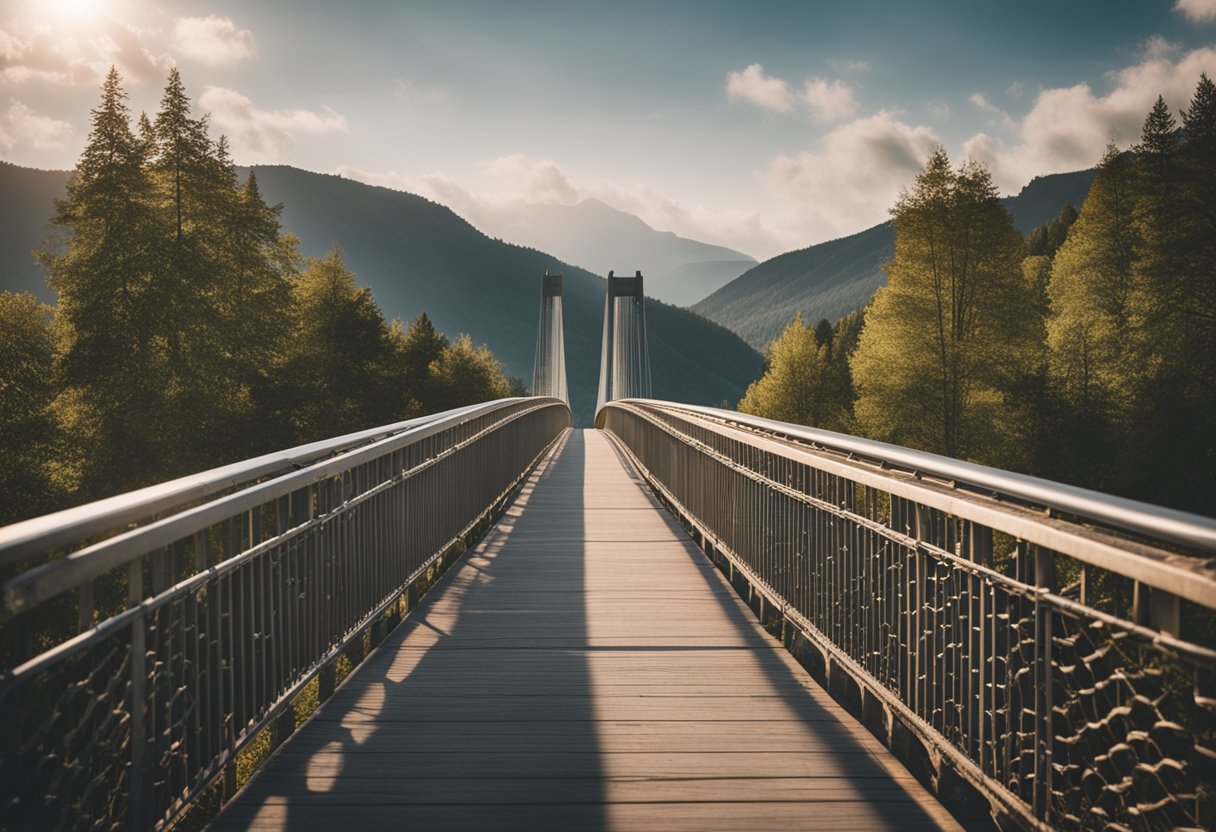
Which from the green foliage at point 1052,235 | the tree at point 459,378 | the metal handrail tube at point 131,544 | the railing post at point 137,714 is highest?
the green foliage at point 1052,235

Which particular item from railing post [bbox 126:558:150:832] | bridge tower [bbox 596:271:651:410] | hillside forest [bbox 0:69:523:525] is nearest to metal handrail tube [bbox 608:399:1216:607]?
railing post [bbox 126:558:150:832]

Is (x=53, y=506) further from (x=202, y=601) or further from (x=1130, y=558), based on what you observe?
(x=1130, y=558)

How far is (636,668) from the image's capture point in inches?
167

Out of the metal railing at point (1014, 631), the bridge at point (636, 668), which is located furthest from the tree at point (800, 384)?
the metal railing at point (1014, 631)

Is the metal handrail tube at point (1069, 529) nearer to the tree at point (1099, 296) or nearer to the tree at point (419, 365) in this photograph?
the tree at point (1099, 296)

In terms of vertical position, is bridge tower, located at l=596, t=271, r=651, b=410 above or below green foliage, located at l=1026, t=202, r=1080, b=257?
below

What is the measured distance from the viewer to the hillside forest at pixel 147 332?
23.7 metres

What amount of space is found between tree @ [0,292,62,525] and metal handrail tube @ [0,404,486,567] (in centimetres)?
2119

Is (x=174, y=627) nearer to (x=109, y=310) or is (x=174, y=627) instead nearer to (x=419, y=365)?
(x=109, y=310)

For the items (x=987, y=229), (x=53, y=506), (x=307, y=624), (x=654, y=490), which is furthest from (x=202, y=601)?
(x=987, y=229)

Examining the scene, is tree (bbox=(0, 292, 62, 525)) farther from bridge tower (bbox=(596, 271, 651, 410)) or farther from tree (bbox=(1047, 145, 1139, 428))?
tree (bbox=(1047, 145, 1139, 428))

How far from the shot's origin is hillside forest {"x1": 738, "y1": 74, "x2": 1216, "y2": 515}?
2494cm

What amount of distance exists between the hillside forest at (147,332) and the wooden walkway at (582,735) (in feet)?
69.8

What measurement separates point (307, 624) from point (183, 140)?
27984 millimetres
